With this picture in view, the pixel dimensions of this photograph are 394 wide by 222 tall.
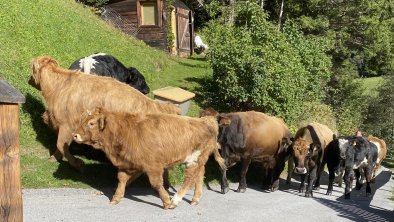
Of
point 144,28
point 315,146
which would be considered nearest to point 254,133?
point 315,146

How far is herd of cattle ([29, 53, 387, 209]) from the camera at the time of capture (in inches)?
297

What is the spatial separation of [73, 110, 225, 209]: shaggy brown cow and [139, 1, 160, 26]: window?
20966mm

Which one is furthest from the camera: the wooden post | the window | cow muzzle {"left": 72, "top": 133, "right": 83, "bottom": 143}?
the window

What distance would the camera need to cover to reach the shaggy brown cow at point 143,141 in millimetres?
7484

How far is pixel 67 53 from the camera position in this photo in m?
15.6

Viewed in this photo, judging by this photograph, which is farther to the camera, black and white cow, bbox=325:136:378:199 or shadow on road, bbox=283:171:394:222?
black and white cow, bbox=325:136:378:199

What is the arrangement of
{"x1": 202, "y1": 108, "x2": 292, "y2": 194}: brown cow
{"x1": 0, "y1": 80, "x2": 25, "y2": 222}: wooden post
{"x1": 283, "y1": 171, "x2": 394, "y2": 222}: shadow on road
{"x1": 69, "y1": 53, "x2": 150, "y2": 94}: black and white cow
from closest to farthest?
{"x1": 0, "y1": 80, "x2": 25, "y2": 222}: wooden post
{"x1": 283, "y1": 171, "x2": 394, "y2": 222}: shadow on road
{"x1": 202, "y1": 108, "x2": 292, "y2": 194}: brown cow
{"x1": 69, "y1": 53, "x2": 150, "y2": 94}: black and white cow

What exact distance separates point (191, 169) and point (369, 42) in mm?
25317

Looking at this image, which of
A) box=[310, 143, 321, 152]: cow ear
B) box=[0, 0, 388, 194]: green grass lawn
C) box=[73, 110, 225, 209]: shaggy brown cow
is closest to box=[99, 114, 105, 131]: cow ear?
box=[73, 110, 225, 209]: shaggy brown cow

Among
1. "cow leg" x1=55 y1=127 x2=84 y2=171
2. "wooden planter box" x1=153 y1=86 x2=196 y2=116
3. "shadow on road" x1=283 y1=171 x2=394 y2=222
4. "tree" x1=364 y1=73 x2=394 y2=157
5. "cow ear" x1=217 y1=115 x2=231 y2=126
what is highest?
"wooden planter box" x1=153 y1=86 x2=196 y2=116

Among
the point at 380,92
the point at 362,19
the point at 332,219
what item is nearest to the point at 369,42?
the point at 362,19

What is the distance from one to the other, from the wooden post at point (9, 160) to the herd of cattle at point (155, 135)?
4.68 metres

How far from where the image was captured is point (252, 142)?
36.7ft

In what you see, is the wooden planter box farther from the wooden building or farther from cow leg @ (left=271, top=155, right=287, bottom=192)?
the wooden building
